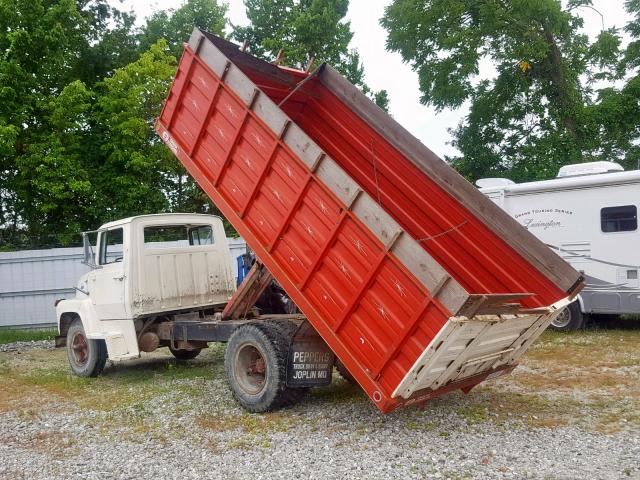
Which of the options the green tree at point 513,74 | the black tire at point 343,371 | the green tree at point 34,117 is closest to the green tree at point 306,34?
the green tree at point 513,74

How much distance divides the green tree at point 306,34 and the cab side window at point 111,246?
58.2 ft

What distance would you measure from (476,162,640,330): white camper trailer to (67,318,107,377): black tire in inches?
315

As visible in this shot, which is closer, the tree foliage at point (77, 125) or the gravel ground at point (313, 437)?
the gravel ground at point (313, 437)

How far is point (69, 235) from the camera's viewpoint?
18.5 meters

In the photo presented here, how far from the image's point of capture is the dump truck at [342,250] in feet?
16.4

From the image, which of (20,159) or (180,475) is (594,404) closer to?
(180,475)

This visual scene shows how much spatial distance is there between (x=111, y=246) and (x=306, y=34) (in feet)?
65.9

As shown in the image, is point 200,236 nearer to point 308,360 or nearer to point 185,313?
point 185,313

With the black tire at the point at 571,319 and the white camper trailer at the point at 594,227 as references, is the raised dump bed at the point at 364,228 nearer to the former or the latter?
the white camper trailer at the point at 594,227

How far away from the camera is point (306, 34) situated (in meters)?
26.2

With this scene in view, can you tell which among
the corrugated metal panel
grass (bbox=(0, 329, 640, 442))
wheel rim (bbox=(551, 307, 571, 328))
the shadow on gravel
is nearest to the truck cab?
grass (bbox=(0, 329, 640, 442))

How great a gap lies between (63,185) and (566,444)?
16417 millimetres

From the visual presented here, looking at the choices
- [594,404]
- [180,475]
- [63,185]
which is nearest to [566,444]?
[594,404]

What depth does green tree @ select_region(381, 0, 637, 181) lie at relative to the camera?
20.4 m
